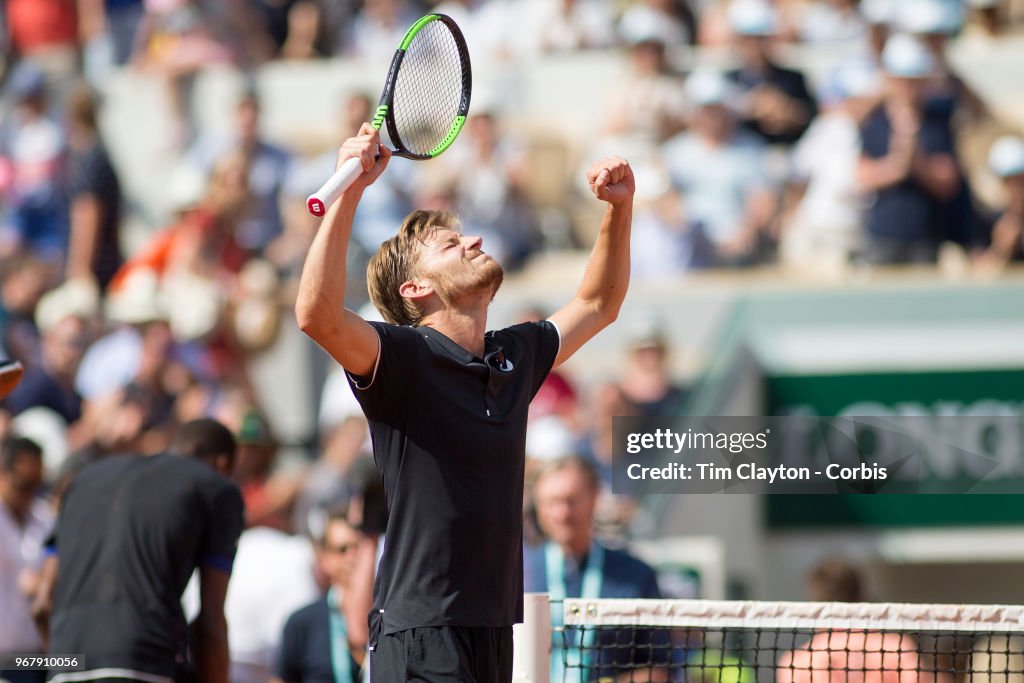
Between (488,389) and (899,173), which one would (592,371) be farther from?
(488,389)

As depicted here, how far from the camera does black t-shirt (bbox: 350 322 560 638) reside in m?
3.93

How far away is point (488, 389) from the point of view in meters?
4.10

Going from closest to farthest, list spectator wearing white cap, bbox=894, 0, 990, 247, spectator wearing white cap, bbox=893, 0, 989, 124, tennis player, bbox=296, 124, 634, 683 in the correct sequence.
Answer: tennis player, bbox=296, 124, 634, 683 → spectator wearing white cap, bbox=894, 0, 990, 247 → spectator wearing white cap, bbox=893, 0, 989, 124

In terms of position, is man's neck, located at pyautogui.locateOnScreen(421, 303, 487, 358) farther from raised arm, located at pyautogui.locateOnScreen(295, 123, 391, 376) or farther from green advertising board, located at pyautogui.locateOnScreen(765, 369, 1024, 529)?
green advertising board, located at pyautogui.locateOnScreen(765, 369, 1024, 529)

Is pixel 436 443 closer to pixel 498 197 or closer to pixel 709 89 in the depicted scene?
pixel 498 197

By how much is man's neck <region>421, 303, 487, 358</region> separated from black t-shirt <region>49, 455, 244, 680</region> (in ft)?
5.94

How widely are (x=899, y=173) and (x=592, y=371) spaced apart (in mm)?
2340

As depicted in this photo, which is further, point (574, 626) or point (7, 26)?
point (7, 26)

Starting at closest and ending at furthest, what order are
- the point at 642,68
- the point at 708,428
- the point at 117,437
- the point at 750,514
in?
the point at 708,428, the point at 117,437, the point at 750,514, the point at 642,68

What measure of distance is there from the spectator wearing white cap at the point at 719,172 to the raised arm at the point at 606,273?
6.13 metres

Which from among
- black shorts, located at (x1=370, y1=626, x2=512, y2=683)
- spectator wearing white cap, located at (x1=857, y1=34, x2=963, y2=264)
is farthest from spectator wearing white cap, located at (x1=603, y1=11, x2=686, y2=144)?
black shorts, located at (x1=370, y1=626, x2=512, y2=683)

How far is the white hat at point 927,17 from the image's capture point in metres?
10.8

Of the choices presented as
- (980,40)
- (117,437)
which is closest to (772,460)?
(117,437)

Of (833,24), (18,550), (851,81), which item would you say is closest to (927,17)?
(851,81)
